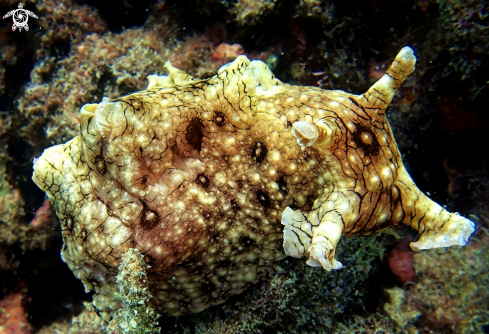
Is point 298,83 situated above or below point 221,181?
above

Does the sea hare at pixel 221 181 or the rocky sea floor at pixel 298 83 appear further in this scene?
the rocky sea floor at pixel 298 83

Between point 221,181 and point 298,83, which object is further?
point 298,83

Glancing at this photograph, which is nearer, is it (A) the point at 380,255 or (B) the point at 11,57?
(A) the point at 380,255

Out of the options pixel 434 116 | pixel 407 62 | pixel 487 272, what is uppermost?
pixel 407 62

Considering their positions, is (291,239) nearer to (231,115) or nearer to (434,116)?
(231,115)

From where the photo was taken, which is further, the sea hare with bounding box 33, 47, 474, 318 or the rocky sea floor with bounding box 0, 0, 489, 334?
the rocky sea floor with bounding box 0, 0, 489, 334

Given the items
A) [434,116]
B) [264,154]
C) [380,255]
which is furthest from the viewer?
[380,255]

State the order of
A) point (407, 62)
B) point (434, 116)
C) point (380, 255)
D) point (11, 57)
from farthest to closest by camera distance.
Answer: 1. point (11, 57)
2. point (380, 255)
3. point (434, 116)
4. point (407, 62)

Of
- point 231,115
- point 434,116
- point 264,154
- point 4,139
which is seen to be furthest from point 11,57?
point 434,116
